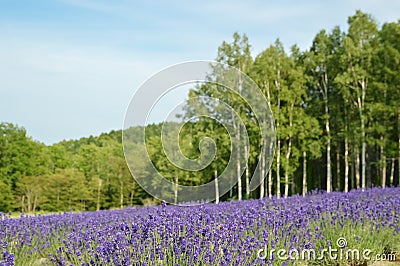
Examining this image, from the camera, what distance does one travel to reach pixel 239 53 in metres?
24.6

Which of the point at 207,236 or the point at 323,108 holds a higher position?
the point at 323,108

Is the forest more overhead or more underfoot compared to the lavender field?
more overhead

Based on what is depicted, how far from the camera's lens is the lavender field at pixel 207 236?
338 centimetres

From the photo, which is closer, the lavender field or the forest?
the lavender field

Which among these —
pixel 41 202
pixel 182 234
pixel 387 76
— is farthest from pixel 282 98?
pixel 41 202

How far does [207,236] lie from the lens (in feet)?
11.6

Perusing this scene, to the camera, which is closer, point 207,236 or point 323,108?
point 207,236

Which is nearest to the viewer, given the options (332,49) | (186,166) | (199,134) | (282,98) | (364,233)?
(364,233)

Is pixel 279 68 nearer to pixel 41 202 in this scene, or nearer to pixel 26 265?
pixel 26 265

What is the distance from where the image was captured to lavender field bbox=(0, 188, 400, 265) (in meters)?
3.38

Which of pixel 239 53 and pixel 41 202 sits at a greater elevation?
pixel 239 53

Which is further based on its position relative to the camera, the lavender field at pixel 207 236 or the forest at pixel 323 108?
the forest at pixel 323 108

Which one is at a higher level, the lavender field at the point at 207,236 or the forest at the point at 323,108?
the forest at the point at 323,108

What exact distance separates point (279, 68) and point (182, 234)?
69.5 ft
